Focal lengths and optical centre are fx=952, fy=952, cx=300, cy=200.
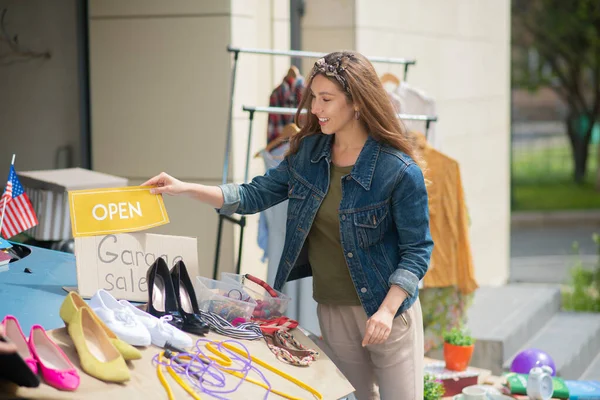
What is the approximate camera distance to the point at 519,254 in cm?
1420

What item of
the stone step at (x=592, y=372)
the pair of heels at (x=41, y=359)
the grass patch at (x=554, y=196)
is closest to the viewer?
the pair of heels at (x=41, y=359)

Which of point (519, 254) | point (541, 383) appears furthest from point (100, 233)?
point (519, 254)

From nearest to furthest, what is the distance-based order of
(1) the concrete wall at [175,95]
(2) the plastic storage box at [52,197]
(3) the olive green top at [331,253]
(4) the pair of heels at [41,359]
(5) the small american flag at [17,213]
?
(4) the pair of heels at [41,359] < (3) the olive green top at [331,253] < (5) the small american flag at [17,213] < (2) the plastic storage box at [52,197] < (1) the concrete wall at [175,95]

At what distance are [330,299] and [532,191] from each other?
1854cm

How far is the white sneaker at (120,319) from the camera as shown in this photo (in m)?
A: 2.81

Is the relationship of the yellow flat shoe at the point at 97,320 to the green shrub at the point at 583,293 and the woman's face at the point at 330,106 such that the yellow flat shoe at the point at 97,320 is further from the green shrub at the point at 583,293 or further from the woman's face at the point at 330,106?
the green shrub at the point at 583,293

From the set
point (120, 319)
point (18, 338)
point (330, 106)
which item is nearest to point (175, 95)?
point (330, 106)

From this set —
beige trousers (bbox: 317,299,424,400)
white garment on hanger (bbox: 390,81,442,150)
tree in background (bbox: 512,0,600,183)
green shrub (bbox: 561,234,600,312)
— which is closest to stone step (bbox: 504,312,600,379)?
green shrub (bbox: 561,234,600,312)

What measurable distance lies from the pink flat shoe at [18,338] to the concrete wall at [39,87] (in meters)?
3.29

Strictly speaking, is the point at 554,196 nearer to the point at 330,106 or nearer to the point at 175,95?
the point at 175,95

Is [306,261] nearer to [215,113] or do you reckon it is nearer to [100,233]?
[100,233]

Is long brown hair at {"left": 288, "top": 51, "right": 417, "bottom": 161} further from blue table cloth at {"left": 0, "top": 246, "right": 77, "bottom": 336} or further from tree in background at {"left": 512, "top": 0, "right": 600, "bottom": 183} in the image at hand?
tree in background at {"left": 512, "top": 0, "right": 600, "bottom": 183}

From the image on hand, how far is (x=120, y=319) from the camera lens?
9.49ft

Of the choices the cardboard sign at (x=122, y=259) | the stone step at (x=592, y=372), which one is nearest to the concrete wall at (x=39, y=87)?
the cardboard sign at (x=122, y=259)
